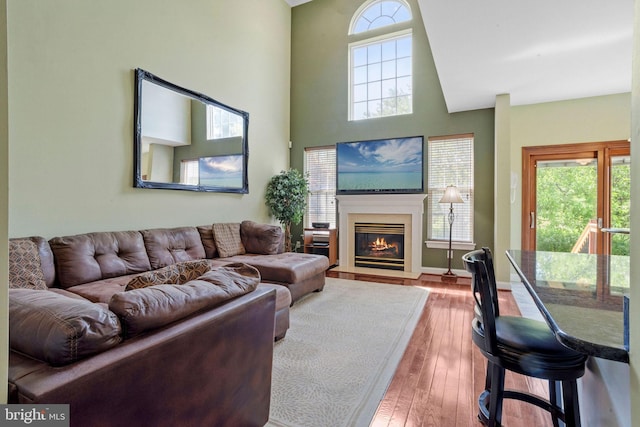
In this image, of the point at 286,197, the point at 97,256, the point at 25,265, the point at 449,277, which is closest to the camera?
the point at 25,265

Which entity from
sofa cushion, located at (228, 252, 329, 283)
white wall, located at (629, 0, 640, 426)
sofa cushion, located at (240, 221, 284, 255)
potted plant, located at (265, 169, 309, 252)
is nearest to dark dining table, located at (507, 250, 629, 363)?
white wall, located at (629, 0, 640, 426)

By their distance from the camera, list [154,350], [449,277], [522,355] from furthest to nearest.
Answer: [449,277] → [522,355] → [154,350]

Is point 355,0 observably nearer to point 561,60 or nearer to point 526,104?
point 526,104

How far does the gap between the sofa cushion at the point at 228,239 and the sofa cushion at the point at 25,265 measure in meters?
1.96

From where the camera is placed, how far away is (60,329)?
89 centimetres

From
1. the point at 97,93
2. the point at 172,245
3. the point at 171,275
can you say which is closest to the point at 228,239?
the point at 172,245

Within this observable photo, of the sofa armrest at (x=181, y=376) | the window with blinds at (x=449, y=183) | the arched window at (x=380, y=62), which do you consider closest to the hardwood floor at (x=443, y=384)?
the sofa armrest at (x=181, y=376)

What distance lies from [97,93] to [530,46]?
Answer: 14.2ft

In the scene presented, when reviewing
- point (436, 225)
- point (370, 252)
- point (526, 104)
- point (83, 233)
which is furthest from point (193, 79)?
point (526, 104)

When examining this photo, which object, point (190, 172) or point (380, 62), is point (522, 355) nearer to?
point (190, 172)

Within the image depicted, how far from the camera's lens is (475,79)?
4035mm

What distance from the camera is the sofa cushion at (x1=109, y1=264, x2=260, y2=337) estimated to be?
3.48ft

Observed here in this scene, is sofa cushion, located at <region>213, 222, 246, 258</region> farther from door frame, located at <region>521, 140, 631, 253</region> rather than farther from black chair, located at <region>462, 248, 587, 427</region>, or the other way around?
door frame, located at <region>521, 140, 631, 253</region>

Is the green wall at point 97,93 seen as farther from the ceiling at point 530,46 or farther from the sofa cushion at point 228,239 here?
the ceiling at point 530,46
